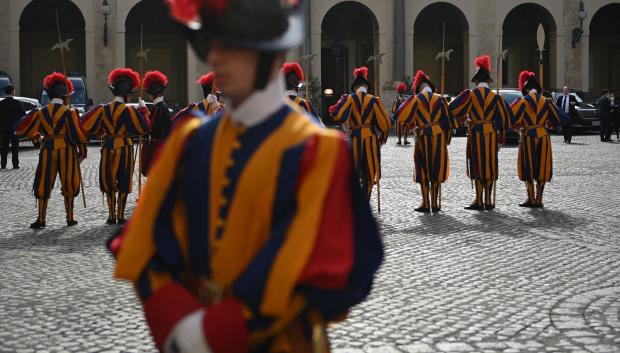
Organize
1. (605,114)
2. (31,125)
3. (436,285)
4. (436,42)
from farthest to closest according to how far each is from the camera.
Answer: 1. (436,42)
2. (605,114)
3. (31,125)
4. (436,285)

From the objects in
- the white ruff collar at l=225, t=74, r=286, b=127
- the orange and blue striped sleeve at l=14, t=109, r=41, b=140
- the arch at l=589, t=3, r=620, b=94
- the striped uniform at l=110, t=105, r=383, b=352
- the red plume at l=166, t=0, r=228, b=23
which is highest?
the arch at l=589, t=3, r=620, b=94

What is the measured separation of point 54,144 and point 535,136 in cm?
585

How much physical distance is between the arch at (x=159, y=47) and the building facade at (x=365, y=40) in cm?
4

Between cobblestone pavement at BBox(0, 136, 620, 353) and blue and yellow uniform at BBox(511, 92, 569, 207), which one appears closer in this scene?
cobblestone pavement at BBox(0, 136, 620, 353)

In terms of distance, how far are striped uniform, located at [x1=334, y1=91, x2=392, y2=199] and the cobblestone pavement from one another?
0.57 meters

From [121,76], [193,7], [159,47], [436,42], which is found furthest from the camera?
[436,42]

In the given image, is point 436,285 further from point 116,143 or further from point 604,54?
point 604,54

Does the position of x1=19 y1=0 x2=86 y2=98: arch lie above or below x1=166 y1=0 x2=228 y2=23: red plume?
above

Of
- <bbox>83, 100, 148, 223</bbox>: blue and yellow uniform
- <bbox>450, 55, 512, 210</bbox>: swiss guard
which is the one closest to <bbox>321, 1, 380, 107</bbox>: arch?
<bbox>450, 55, 512, 210</bbox>: swiss guard

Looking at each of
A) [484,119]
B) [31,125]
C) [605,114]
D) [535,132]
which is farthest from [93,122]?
[605,114]

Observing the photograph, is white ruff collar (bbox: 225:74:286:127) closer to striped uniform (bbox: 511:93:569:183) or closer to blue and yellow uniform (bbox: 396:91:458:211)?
blue and yellow uniform (bbox: 396:91:458:211)

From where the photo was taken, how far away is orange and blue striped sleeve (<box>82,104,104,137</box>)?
10992mm

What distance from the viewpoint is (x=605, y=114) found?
1080 inches

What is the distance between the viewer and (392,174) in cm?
1761
